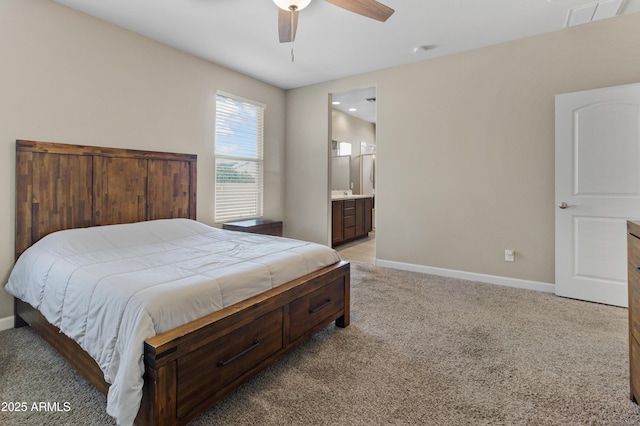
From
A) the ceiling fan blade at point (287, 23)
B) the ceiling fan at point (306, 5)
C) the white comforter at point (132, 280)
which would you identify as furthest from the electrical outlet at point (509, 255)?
the ceiling fan blade at point (287, 23)

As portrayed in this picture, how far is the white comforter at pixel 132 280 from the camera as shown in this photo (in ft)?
4.37

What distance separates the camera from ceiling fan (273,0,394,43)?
2129 millimetres

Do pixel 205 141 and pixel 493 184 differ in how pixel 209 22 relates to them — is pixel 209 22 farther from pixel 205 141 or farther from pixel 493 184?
pixel 493 184

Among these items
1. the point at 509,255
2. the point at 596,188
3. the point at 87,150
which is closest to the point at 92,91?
the point at 87,150

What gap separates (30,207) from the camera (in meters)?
2.51

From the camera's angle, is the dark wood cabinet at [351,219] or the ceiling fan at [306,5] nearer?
the ceiling fan at [306,5]

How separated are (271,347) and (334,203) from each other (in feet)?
12.2

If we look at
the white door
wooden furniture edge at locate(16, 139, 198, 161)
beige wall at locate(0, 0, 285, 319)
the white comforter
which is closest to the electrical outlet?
the white door

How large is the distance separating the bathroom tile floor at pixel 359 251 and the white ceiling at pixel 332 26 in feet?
8.82

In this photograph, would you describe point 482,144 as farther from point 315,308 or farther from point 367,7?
point 315,308

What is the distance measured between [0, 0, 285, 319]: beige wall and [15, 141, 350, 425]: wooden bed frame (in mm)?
124

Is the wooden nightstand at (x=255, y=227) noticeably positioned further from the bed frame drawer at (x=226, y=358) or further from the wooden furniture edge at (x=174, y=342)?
the bed frame drawer at (x=226, y=358)

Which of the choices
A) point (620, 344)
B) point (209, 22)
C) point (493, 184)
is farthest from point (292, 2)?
point (620, 344)

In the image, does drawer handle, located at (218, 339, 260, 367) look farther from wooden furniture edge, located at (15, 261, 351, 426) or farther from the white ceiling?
the white ceiling
